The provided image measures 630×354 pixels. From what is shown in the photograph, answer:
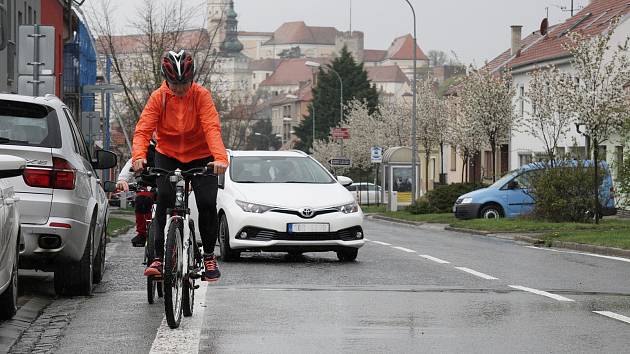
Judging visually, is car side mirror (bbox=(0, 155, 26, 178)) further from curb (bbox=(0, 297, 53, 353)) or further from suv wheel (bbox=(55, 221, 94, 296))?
suv wheel (bbox=(55, 221, 94, 296))

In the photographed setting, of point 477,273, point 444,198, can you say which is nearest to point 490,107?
point 444,198

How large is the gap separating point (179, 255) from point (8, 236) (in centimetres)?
117

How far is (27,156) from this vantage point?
34.1 ft

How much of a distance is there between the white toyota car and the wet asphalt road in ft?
1.06

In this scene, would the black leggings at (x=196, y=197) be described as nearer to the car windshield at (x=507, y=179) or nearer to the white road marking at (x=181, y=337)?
the white road marking at (x=181, y=337)

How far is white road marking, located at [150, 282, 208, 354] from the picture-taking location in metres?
7.92

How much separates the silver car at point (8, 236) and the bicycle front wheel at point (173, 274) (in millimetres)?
980

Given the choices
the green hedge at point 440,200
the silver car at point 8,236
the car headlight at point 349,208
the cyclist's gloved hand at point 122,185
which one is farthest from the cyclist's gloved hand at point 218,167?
the green hedge at point 440,200

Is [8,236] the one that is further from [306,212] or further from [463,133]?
[463,133]

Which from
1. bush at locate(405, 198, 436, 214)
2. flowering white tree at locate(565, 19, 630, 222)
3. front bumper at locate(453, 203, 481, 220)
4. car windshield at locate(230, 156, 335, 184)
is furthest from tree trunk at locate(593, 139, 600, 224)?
bush at locate(405, 198, 436, 214)

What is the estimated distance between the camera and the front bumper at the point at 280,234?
15.8 metres

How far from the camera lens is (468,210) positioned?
38281mm

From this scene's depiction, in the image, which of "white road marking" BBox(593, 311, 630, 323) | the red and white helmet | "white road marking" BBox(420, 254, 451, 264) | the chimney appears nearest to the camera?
the red and white helmet

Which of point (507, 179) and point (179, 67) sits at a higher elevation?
point (179, 67)
